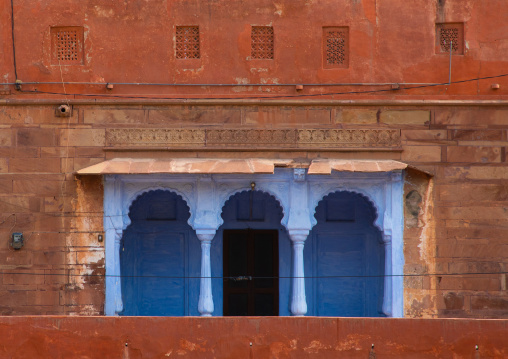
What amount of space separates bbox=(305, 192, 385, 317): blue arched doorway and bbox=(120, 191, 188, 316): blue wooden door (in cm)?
179

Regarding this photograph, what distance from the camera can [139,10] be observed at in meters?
11.4

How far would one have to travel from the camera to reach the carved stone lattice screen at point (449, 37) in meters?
11.5

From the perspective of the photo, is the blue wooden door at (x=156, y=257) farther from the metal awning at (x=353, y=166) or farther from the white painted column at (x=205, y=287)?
the metal awning at (x=353, y=166)

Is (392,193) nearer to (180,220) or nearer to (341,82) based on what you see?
(341,82)

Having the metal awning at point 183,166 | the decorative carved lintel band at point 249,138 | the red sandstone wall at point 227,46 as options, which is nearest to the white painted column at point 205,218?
the metal awning at point 183,166

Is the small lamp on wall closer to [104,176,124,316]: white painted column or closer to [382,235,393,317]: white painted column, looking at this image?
[104,176,124,316]: white painted column

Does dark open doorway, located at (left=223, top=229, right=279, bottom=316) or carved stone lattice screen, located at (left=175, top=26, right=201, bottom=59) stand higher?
carved stone lattice screen, located at (left=175, top=26, right=201, bottom=59)

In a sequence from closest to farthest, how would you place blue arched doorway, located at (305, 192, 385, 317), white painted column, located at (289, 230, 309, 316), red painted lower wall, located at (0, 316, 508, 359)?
red painted lower wall, located at (0, 316, 508, 359)
white painted column, located at (289, 230, 309, 316)
blue arched doorway, located at (305, 192, 385, 317)

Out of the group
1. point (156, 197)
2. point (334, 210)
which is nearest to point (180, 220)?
point (156, 197)

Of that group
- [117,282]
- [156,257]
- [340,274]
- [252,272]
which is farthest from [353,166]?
[156,257]

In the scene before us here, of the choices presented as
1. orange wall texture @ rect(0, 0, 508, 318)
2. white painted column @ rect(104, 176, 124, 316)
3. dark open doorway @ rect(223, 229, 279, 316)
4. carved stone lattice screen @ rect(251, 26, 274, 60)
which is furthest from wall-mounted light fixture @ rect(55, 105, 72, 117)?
dark open doorway @ rect(223, 229, 279, 316)

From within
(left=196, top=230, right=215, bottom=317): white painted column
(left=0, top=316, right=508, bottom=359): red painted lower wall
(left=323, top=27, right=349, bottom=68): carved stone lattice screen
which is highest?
(left=323, top=27, right=349, bottom=68): carved stone lattice screen

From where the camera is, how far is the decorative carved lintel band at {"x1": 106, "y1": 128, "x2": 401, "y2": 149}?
36.8 feet

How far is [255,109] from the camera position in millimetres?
11266
